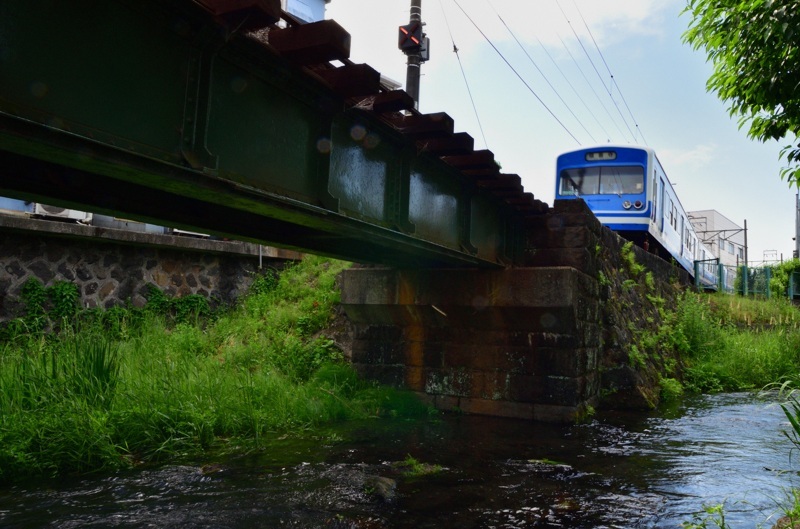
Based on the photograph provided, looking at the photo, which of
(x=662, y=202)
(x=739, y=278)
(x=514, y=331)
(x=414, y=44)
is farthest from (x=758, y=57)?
(x=739, y=278)

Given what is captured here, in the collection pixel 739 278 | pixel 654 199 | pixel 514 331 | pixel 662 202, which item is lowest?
pixel 514 331

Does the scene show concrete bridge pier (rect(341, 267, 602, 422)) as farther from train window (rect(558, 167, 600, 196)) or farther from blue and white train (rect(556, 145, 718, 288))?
train window (rect(558, 167, 600, 196))

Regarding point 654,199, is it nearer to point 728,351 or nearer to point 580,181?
point 580,181

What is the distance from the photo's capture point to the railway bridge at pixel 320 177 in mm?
3117

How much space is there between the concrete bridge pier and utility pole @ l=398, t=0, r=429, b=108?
13.4 ft

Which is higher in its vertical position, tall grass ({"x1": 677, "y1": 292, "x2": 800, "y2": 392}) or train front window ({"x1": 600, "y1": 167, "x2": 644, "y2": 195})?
train front window ({"x1": 600, "y1": 167, "x2": 644, "y2": 195})

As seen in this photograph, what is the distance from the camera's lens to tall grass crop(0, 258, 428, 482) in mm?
5480

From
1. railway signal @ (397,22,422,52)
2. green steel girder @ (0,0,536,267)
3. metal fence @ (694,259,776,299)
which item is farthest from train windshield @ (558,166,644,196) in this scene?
green steel girder @ (0,0,536,267)

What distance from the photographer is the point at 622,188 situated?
52.0ft

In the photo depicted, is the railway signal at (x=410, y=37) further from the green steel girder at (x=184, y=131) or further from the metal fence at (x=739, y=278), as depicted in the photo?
the metal fence at (x=739, y=278)

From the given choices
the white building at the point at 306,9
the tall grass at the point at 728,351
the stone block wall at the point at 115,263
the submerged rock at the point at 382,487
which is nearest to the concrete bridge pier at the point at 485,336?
the stone block wall at the point at 115,263

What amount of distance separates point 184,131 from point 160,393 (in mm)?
3741

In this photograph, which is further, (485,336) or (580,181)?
(580,181)

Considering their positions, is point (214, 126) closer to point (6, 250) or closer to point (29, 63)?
point (29, 63)
